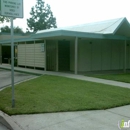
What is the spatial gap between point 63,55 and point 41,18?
51.9 meters

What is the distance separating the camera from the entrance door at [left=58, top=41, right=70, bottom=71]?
53.6ft

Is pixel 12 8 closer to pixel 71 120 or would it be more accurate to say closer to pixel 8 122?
pixel 8 122

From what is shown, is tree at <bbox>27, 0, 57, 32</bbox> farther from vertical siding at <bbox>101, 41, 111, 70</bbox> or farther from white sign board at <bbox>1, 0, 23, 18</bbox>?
white sign board at <bbox>1, 0, 23, 18</bbox>

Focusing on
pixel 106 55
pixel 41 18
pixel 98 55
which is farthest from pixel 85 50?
pixel 41 18

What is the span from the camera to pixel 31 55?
18547mm

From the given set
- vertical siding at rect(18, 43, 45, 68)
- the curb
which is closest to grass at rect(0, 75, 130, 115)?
the curb

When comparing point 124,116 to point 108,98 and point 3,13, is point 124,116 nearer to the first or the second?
point 108,98

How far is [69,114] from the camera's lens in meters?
5.28

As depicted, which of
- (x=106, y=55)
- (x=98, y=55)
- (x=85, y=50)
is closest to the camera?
(x=85, y=50)

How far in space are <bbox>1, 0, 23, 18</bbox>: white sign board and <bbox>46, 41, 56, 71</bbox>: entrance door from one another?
34.8 ft

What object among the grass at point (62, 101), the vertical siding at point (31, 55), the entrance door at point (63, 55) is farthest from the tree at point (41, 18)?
the grass at point (62, 101)

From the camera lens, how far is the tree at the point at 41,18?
213 ft

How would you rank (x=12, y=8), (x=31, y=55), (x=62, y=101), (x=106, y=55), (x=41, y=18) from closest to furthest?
(x=12, y=8)
(x=62, y=101)
(x=106, y=55)
(x=31, y=55)
(x=41, y=18)

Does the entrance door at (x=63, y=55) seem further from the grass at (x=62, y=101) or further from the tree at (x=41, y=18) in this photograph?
the tree at (x=41, y=18)
